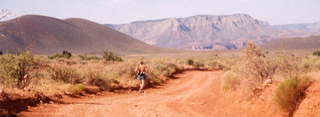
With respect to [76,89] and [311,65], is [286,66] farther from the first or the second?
[76,89]

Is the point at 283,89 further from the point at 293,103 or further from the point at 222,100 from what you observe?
the point at 222,100

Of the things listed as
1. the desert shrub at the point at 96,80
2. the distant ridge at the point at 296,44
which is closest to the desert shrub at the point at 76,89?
the desert shrub at the point at 96,80

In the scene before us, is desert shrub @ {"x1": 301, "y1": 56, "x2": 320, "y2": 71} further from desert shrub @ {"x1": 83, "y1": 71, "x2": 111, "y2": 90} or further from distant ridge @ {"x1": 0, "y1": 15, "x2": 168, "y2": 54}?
distant ridge @ {"x1": 0, "y1": 15, "x2": 168, "y2": 54}

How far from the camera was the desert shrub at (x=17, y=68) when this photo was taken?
15.5 m

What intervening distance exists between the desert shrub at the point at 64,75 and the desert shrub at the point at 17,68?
238 centimetres

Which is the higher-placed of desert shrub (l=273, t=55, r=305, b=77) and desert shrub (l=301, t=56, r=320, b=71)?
desert shrub (l=273, t=55, r=305, b=77)

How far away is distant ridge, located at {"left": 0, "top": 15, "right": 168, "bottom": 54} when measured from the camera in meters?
120

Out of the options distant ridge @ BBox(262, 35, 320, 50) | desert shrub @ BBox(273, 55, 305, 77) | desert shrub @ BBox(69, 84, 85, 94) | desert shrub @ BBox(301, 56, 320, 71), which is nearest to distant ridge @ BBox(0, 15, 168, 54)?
distant ridge @ BBox(262, 35, 320, 50)

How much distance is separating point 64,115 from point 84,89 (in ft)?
23.6

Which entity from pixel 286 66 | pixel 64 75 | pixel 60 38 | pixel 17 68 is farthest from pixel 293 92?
pixel 60 38

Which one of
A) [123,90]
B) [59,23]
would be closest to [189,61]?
[123,90]

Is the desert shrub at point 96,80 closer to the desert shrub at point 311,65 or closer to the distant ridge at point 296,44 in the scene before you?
the desert shrub at point 311,65

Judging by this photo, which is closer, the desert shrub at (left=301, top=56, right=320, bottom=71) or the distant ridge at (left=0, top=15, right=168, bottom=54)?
the desert shrub at (left=301, top=56, right=320, bottom=71)

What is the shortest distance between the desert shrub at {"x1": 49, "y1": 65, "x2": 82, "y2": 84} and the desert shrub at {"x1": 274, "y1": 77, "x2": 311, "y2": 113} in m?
Result: 11.7
